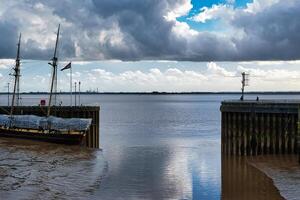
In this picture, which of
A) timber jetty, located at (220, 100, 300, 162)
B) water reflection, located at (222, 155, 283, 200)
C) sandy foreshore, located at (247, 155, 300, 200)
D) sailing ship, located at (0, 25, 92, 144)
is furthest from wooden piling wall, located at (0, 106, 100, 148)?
sandy foreshore, located at (247, 155, 300, 200)

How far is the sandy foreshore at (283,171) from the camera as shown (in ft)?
107

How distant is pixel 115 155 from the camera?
5309 cm

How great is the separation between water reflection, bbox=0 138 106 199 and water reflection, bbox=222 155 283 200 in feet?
31.5

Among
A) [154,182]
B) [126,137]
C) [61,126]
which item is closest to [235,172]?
[154,182]

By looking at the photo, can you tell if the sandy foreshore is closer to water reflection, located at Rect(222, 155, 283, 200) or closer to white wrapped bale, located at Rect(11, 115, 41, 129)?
water reflection, located at Rect(222, 155, 283, 200)

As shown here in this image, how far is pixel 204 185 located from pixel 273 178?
5507mm

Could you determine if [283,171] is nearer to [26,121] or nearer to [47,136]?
[47,136]

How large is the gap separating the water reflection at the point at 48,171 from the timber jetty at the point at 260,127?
12956 millimetres

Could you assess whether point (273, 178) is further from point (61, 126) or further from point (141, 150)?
point (61, 126)

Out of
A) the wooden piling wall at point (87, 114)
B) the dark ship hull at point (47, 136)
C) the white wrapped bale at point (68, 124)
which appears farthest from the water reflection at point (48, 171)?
the wooden piling wall at point (87, 114)

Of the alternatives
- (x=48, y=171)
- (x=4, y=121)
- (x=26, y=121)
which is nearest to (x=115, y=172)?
(x=48, y=171)

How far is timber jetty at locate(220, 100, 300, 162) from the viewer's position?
147ft

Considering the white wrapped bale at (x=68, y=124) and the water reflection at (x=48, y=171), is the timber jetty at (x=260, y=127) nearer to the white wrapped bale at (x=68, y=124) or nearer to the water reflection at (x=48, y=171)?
the water reflection at (x=48, y=171)

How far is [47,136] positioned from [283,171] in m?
30.1
